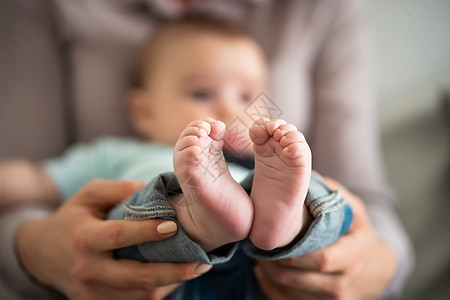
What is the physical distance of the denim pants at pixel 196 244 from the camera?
1.05 ft

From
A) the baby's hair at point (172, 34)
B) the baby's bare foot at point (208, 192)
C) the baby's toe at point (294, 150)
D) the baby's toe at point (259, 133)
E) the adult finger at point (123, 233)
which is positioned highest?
the baby's hair at point (172, 34)

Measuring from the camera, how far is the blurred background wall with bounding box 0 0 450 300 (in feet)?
2.82

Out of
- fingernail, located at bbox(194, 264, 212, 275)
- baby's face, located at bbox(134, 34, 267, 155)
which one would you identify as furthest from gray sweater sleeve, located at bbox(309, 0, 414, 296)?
fingernail, located at bbox(194, 264, 212, 275)

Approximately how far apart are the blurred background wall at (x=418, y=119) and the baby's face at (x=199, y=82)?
546 millimetres

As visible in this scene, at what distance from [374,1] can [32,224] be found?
1.15 m

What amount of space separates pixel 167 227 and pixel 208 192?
0.07 meters

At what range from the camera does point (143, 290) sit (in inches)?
16.1

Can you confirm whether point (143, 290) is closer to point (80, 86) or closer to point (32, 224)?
point (32, 224)

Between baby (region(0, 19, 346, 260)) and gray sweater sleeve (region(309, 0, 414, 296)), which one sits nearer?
baby (region(0, 19, 346, 260))

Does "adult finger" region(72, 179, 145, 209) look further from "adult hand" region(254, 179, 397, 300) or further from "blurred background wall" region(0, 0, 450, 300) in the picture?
"blurred background wall" region(0, 0, 450, 300)

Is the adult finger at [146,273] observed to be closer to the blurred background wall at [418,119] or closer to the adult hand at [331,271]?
the adult hand at [331,271]

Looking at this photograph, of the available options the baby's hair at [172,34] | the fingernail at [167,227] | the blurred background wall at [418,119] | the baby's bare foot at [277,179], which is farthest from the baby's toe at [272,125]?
the blurred background wall at [418,119]

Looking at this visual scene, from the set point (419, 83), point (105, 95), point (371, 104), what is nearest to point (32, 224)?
point (105, 95)

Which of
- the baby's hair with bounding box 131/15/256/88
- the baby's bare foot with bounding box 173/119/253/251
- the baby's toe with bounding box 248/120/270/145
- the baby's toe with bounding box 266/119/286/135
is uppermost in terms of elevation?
the baby's hair with bounding box 131/15/256/88
